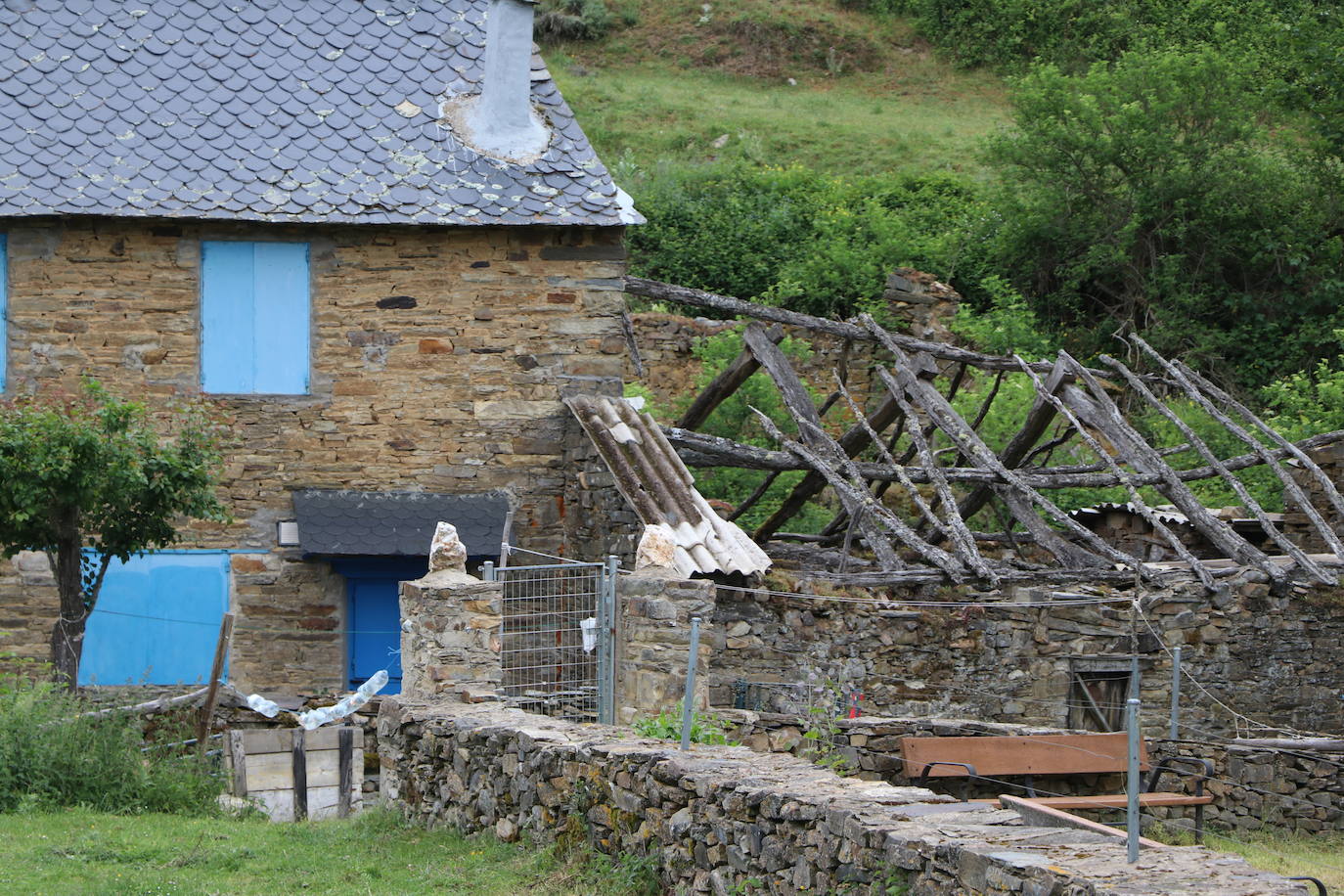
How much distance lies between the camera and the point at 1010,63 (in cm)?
3191

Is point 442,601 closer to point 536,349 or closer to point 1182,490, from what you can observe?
point 536,349

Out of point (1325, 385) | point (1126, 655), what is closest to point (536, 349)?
point (1126, 655)

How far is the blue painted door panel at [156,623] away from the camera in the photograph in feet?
41.4

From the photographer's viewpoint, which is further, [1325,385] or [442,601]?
[1325,385]

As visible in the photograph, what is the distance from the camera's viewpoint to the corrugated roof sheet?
11.4 m

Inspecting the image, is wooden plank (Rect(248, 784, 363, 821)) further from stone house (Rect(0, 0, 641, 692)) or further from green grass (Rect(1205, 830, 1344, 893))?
green grass (Rect(1205, 830, 1344, 893))

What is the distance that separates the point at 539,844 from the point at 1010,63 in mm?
27710

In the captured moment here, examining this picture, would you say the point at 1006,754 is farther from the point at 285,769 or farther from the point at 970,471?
the point at 285,769

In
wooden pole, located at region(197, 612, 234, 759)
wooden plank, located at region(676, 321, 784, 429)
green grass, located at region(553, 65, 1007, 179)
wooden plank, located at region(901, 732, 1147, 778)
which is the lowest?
wooden plank, located at region(901, 732, 1147, 778)

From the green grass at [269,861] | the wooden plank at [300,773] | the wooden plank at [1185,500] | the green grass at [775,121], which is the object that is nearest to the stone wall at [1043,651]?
the wooden plank at [1185,500]

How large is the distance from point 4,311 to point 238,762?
4767mm

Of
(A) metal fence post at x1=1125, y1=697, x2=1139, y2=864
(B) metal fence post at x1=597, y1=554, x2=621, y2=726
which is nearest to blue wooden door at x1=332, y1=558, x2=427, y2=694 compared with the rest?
(B) metal fence post at x1=597, y1=554, x2=621, y2=726

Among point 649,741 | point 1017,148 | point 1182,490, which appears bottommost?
point 649,741

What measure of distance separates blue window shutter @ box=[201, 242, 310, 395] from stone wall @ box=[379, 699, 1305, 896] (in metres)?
4.72
